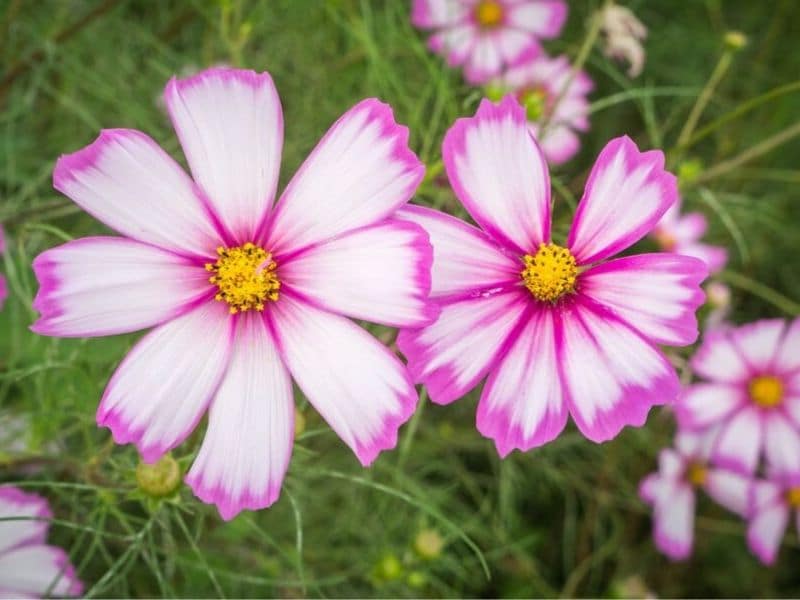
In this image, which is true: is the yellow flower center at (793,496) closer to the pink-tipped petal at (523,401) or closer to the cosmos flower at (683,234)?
the cosmos flower at (683,234)

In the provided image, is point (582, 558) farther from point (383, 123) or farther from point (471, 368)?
point (383, 123)

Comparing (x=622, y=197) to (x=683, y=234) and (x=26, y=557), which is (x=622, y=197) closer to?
(x=26, y=557)

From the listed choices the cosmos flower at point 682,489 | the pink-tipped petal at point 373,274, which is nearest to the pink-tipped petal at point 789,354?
the cosmos flower at point 682,489

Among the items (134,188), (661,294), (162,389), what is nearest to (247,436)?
(162,389)

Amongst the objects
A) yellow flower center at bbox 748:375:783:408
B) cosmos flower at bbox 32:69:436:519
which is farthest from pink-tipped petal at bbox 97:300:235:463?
yellow flower center at bbox 748:375:783:408

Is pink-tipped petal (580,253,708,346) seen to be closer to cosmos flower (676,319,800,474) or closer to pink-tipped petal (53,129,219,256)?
pink-tipped petal (53,129,219,256)
